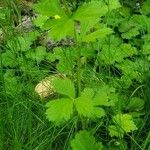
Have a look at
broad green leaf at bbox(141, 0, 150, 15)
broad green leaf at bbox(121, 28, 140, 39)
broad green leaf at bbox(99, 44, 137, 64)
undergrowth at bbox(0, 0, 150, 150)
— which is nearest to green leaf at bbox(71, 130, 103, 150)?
undergrowth at bbox(0, 0, 150, 150)

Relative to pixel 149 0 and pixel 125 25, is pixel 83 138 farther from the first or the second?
pixel 149 0

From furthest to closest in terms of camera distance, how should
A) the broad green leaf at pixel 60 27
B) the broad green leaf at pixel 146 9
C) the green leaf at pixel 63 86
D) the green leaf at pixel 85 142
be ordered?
the broad green leaf at pixel 146 9
the green leaf at pixel 85 142
the green leaf at pixel 63 86
the broad green leaf at pixel 60 27

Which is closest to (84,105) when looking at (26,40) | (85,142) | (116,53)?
(85,142)

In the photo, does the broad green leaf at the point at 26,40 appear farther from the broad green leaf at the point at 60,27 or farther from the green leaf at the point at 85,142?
the broad green leaf at the point at 60,27

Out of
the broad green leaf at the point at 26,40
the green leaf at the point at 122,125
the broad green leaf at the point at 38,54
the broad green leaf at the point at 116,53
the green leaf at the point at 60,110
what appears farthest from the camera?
the broad green leaf at the point at 26,40

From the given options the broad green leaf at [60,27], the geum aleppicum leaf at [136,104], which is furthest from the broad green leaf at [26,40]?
the broad green leaf at [60,27]

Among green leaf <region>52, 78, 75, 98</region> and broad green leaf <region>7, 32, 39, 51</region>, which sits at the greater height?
green leaf <region>52, 78, 75, 98</region>

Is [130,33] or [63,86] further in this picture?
[130,33]

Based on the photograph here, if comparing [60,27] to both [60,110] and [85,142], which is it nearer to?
[60,110]

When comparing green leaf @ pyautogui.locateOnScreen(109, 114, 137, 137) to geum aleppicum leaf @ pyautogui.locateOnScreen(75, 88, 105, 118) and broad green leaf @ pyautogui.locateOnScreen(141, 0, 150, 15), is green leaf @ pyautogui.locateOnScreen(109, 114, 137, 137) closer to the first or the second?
geum aleppicum leaf @ pyautogui.locateOnScreen(75, 88, 105, 118)
